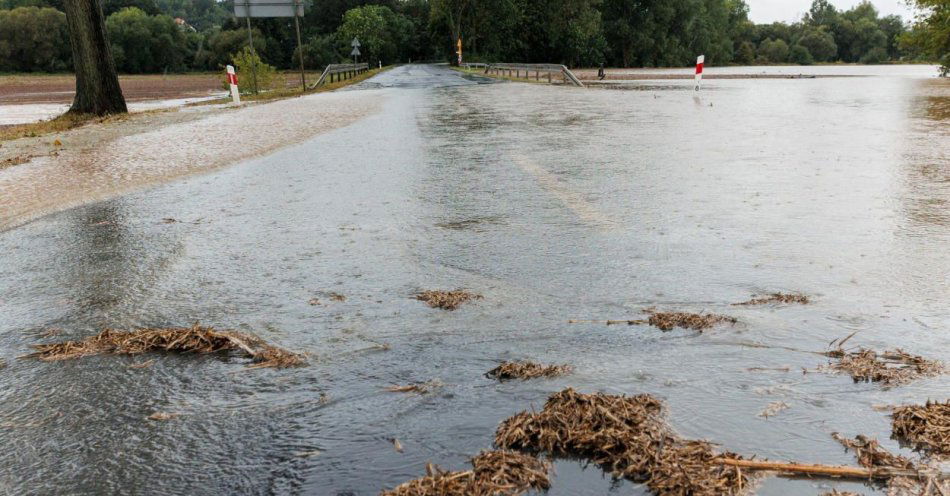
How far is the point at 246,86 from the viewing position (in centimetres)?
2969

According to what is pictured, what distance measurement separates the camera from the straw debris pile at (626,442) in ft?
7.10

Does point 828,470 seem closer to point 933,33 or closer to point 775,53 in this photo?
point 933,33

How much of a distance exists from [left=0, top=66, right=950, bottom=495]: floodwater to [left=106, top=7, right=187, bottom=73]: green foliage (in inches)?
3601

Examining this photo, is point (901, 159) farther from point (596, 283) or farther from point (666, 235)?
point (596, 283)

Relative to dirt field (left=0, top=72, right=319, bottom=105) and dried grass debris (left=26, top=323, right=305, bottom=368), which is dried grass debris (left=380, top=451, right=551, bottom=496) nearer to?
dried grass debris (left=26, top=323, right=305, bottom=368)

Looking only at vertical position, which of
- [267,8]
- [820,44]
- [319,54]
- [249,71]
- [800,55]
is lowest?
[249,71]

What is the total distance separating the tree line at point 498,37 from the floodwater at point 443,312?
64715 millimetres

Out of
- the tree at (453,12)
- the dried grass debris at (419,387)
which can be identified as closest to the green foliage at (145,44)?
the tree at (453,12)

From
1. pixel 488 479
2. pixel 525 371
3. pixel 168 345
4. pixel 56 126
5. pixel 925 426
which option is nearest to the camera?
pixel 488 479

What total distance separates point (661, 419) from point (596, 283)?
67.7 inches

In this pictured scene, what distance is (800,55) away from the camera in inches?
4449

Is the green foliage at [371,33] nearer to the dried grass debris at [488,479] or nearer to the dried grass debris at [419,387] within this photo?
the dried grass debris at [419,387]

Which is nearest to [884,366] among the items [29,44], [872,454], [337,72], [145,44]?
[872,454]

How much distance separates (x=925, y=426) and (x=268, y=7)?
2821 cm
